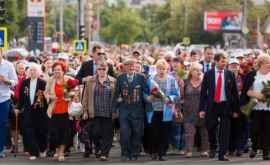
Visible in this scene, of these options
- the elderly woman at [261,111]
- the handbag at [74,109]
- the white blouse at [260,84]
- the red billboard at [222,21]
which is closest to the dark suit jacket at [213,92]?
the elderly woman at [261,111]

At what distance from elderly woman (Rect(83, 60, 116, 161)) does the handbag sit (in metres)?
0.11

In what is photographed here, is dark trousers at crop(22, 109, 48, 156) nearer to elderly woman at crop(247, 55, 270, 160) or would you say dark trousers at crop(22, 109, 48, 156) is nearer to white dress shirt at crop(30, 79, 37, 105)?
white dress shirt at crop(30, 79, 37, 105)

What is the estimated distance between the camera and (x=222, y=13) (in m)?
93.9

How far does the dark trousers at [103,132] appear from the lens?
1694 cm

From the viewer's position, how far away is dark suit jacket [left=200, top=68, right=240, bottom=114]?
16.9m

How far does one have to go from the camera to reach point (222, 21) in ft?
303

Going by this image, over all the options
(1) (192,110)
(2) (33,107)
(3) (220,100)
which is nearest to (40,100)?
(2) (33,107)

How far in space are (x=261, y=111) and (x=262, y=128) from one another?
0.30 meters

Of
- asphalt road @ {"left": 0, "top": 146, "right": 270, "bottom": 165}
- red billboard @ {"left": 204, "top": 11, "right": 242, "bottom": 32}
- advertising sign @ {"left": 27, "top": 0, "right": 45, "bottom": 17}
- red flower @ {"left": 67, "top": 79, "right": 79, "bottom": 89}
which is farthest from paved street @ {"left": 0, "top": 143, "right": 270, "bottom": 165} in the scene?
red billboard @ {"left": 204, "top": 11, "right": 242, "bottom": 32}

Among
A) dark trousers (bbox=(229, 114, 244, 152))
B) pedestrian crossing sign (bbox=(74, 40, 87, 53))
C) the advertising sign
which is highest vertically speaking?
the advertising sign

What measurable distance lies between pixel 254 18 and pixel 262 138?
223 feet

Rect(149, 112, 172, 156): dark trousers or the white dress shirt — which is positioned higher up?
the white dress shirt

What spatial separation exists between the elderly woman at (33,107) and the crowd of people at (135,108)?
0.02m

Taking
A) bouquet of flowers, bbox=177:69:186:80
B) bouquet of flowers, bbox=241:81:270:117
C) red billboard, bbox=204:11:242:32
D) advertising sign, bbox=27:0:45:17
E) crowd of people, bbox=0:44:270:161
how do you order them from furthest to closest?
red billboard, bbox=204:11:242:32, advertising sign, bbox=27:0:45:17, bouquet of flowers, bbox=177:69:186:80, crowd of people, bbox=0:44:270:161, bouquet of flowers, bbox=241:81:270:117
